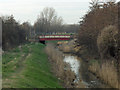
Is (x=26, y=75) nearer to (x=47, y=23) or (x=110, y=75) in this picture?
(x=110, y=75)

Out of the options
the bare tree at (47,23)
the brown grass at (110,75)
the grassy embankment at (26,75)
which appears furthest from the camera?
the bare tree at (47,23)

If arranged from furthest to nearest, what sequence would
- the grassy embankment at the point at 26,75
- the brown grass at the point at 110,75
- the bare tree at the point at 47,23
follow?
the bare tree at the point at 47,23, the brown grass at the point at 110,75, the grassy embankment at the point at 26,75

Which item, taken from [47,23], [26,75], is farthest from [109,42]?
[47,23]

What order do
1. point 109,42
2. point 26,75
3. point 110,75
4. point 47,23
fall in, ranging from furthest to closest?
point 47,23
point 109,42
point 110,75
point 26,75

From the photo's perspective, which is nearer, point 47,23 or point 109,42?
point 109,42

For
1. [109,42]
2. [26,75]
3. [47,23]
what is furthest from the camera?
[47,23]

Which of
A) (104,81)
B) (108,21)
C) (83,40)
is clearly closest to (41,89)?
(104,81)

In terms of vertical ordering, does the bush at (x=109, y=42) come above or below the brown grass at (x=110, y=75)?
above

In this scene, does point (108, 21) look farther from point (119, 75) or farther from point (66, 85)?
point (66, 85)

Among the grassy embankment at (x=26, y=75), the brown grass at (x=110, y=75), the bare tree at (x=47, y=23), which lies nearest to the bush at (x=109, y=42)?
the brown grass at (x=110, y=75)

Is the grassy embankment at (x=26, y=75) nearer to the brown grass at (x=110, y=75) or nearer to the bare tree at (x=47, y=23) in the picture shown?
the brown grass at (x=110, y=75)

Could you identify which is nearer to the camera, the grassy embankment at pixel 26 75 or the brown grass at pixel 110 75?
the grassy embankment at pixel 26 75

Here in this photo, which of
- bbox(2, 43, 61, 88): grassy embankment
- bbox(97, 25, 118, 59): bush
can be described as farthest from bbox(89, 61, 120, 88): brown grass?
bbox(2, 43, 61, 88): grassy embankment

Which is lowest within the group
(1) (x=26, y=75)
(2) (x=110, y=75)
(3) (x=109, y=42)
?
(2) (x=110, y=75)
